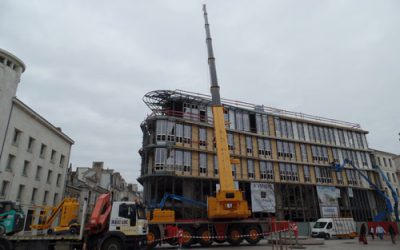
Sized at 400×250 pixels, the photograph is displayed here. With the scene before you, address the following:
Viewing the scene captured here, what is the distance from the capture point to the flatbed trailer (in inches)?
746

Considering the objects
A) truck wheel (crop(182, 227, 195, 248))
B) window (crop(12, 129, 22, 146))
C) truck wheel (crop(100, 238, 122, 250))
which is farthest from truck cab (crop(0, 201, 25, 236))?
window (crop(12, 129, 22, 146))

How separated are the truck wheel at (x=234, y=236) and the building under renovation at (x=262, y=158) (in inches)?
484

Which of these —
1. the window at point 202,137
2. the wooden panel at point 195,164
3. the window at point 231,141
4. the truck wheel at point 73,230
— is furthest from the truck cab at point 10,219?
the window at point 231,141

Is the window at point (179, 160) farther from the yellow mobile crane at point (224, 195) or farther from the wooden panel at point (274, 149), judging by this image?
the wooden panel at point (274, 149)

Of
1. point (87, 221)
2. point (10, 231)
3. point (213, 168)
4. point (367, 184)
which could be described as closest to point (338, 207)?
point (367, 184)

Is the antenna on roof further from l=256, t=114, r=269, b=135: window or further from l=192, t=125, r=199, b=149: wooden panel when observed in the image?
l=256, t=114, r=269, b=135: window

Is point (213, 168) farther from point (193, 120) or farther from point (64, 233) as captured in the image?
point (64, 233)

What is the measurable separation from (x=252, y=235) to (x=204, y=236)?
3585mm

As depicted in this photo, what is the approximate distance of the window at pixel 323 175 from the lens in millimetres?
42356

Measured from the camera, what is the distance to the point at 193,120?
36.0 meters

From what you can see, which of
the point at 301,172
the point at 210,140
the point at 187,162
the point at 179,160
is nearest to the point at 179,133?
the point at 179,160

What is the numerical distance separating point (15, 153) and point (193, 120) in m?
19.5

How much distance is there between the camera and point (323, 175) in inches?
1689

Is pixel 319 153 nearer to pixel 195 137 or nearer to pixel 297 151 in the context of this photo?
pixel 297 151
